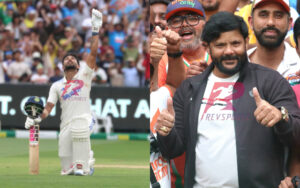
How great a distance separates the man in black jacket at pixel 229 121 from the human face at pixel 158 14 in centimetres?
233

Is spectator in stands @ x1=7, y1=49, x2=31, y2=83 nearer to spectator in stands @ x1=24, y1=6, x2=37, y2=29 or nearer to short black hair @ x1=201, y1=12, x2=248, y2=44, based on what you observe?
spectator in stands @ x1=24, y1=6, x2=37, y2=29

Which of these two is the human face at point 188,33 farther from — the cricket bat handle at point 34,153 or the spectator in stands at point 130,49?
the spectator in stands at point 130,49

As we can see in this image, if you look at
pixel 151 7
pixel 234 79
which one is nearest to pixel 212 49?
pixel 234 79

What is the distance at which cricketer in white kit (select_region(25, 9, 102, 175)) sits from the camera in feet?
43.6

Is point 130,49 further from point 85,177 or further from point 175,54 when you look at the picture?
point 175,54

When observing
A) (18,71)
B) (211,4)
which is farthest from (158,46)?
(18,71)

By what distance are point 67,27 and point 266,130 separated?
21099mm

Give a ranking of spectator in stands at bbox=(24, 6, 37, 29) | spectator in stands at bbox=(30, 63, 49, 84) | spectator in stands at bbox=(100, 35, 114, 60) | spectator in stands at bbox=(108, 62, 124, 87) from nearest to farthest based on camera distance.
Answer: spectator in stands at bbox=(108, 62, 124, 87)
spectator in stands at bbox=(30, 63, 49, 84)
spectator in stands at bbox=(100, 35, 114, 60)
spectator in stands at bbox=(24, 6, 37, 29)

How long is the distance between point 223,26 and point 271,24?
61 centimetres

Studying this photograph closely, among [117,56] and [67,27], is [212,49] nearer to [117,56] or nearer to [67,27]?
[117,56]

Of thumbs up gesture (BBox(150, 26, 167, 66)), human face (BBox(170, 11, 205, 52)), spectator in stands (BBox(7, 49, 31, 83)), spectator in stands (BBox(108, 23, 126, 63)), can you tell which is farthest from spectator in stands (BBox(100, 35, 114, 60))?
thumbs up gesture (BBox(150, 26, 167, 66))

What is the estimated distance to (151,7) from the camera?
299 inches

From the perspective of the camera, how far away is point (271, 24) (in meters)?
5.48

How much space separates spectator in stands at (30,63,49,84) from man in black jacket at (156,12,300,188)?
1779cm
